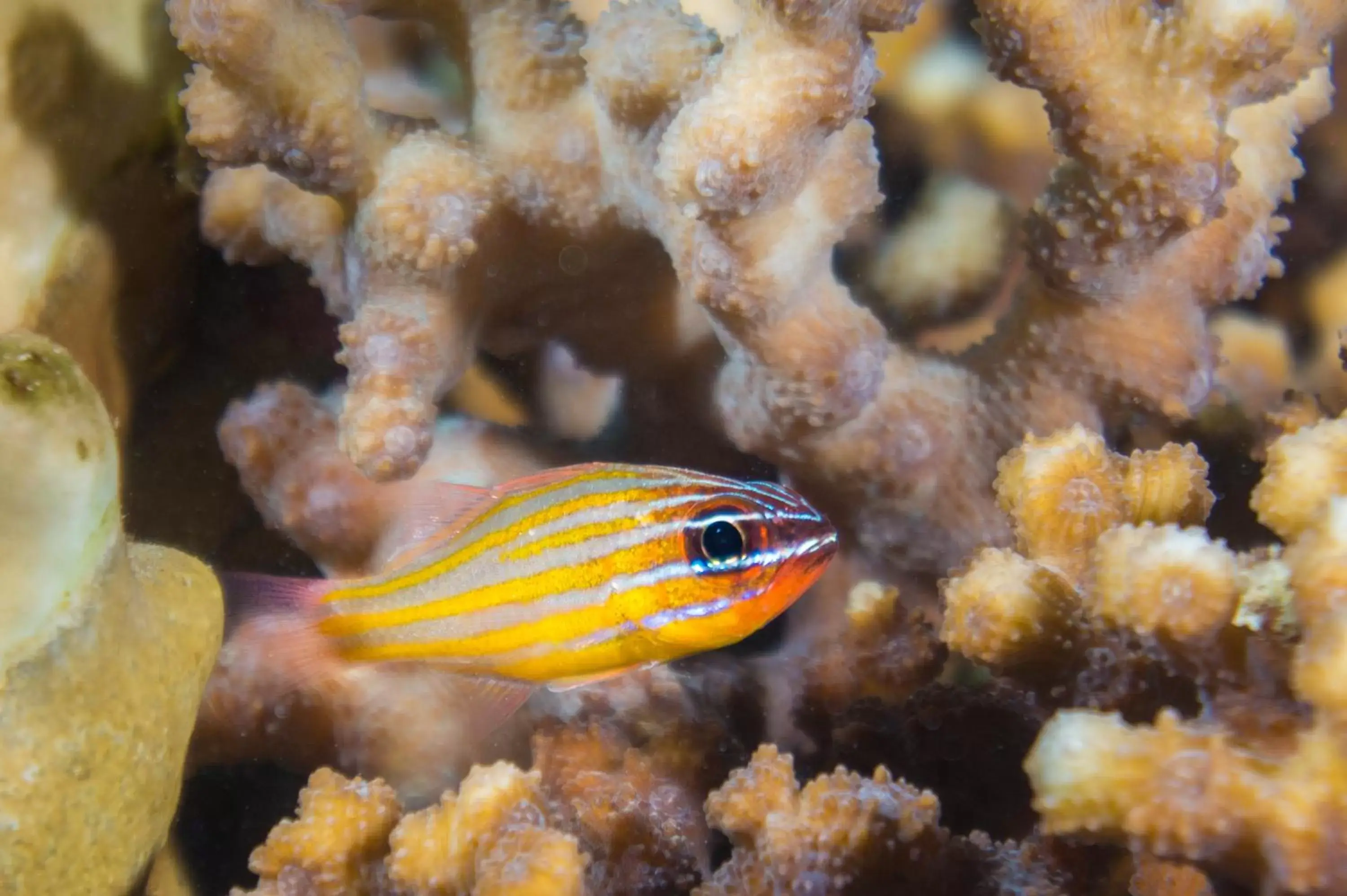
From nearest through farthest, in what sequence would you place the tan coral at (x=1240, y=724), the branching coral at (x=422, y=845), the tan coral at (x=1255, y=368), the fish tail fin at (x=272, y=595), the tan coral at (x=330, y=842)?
the tan coral at (x=1240, y=724)
the branching coral at (x=422, y=845)
the tan coral at (x=330, y=842)
the fish tail fin at (x=272, y=595)
the tan coral at (x=1255, y=368)

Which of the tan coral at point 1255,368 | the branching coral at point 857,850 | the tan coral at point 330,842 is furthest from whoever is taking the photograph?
the tan coral at point 1255,368

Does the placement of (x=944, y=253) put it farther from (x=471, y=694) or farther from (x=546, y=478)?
(x=471, y=694)

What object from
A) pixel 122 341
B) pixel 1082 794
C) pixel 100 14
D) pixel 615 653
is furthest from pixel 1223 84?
pixel 122 341

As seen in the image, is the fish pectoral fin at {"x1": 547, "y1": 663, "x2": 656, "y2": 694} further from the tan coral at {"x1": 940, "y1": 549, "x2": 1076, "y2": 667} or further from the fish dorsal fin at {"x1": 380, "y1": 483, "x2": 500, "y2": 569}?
the tan coral at {"x1": 940, "y1": 549, "x2": 1076, "y2": 667}

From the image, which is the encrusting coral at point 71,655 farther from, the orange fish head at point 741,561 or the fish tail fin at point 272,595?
the orange fish head at point 741,561

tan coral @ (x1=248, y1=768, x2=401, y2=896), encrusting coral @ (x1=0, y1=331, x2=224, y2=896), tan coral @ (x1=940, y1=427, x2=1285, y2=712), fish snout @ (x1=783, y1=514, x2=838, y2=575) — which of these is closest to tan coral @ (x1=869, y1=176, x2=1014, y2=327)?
tan coral @ (x1=940, y1=427, x2=1285, y2=712)

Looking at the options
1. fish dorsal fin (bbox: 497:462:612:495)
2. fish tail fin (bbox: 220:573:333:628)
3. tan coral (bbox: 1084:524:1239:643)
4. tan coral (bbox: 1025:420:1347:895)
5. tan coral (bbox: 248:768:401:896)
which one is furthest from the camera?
fish tail fin (bbox: 220:573:333:628)

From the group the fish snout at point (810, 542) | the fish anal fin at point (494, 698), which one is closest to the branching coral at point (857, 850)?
the fish snout at point (810, 542)

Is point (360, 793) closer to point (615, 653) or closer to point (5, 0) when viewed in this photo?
point (615, 653)
